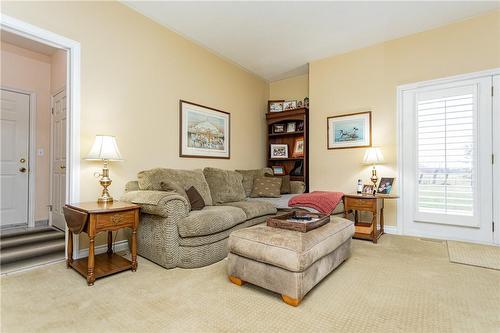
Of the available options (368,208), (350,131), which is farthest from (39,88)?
(368,208)

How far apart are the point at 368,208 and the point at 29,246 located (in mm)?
4043

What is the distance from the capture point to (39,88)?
4086mm

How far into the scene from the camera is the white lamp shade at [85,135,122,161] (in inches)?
95.0

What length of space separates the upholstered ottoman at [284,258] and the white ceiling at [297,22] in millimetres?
2532

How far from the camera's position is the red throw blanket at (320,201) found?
10.9 ft

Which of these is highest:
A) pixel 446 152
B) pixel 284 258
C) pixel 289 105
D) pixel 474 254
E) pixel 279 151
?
pixel 289 105

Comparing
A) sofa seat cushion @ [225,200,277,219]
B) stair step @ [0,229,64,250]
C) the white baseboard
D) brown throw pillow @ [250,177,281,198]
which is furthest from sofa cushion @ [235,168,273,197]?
stair step @ [0,229,64,250]

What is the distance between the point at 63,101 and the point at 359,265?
174 inches

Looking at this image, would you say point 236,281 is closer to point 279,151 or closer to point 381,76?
point 279,151

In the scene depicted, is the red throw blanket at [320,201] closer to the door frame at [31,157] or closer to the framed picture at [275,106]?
the framed picture at [275,106]

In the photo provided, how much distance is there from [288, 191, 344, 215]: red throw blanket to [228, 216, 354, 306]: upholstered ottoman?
1125mm

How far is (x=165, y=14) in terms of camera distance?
10.3ft

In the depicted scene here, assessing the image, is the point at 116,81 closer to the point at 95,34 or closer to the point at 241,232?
the point at 95,34

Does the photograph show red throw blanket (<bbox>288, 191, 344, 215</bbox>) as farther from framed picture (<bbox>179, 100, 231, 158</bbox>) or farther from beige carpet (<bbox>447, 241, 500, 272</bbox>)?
framed picture (<bbox>179, 100, 231, 158</bbox>)
